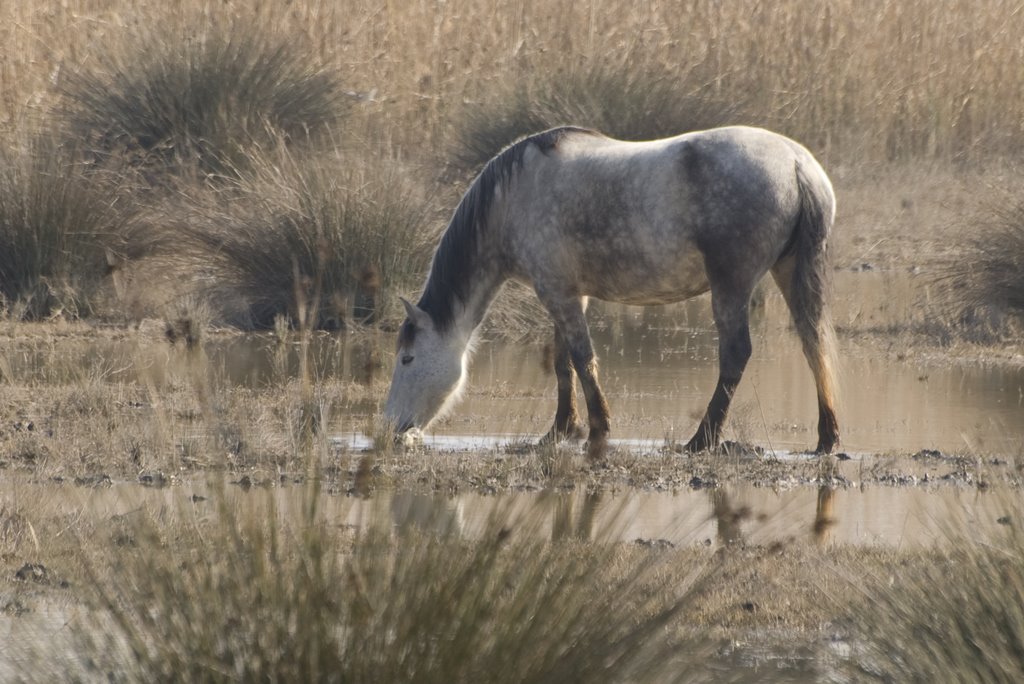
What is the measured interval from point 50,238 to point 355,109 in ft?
16.4

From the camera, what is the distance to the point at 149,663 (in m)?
3.77

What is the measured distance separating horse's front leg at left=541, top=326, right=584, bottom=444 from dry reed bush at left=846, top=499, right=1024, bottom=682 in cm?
410

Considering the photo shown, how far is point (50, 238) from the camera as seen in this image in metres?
12.6

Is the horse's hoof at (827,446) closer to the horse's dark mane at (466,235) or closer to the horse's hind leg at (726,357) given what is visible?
the horse's hind leg at (726,357)

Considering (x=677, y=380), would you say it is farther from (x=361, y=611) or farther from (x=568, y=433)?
(x=361, y=611)

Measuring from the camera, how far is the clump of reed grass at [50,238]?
1252 centimetres

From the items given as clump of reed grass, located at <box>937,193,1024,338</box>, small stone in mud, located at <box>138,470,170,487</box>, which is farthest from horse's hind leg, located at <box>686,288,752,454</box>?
clump of reed grass, located at <box>937,193,1024,338</box>

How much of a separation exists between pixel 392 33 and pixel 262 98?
226 inches

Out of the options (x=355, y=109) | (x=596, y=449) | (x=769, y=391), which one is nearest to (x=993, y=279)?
(x=769, y=391)

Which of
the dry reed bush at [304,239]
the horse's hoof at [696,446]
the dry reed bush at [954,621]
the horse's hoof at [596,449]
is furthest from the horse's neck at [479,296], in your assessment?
the dry reed bush at [954,621]

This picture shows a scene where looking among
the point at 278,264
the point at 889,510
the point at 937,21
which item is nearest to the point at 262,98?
the point at 278,264

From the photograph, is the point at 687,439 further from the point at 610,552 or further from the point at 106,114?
the point at 106,114

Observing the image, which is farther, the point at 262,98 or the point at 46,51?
the point at 46,51

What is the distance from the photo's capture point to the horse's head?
8.20 meters
